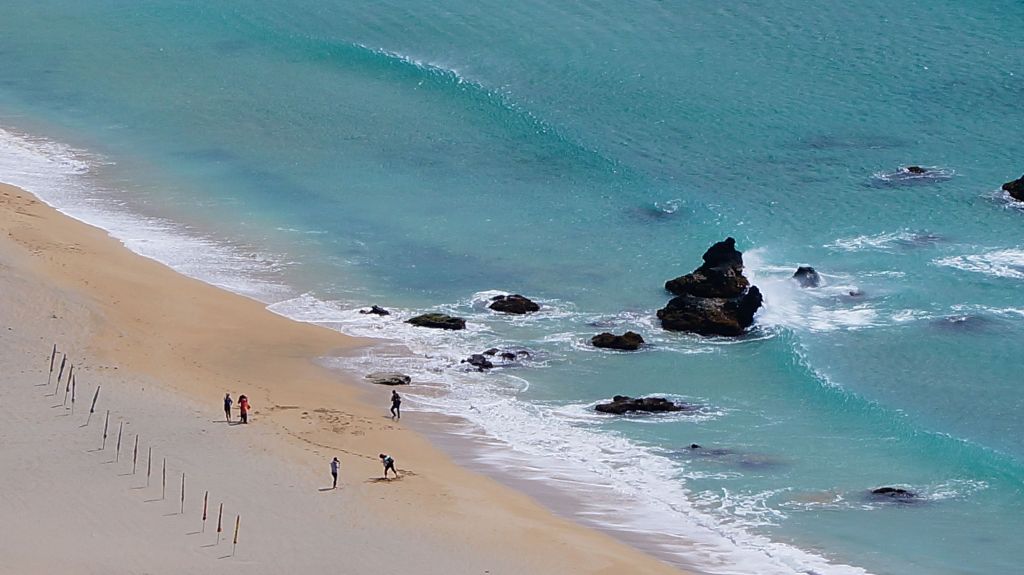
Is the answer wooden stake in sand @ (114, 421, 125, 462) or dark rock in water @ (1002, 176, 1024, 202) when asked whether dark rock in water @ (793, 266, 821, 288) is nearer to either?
dark rock in water @ (1002, 176, 1024, 202)

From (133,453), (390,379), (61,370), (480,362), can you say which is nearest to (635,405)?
(480,362)

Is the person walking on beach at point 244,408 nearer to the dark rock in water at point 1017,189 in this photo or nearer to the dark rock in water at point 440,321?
the dark rock in water at point 440,321

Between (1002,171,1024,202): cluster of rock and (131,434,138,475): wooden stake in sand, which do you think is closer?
(131,434,138,475): wooden stake in sand

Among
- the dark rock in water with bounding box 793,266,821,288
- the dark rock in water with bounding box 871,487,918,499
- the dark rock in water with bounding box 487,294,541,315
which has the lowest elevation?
the dark rock in water with bounding box 871,487,918,499

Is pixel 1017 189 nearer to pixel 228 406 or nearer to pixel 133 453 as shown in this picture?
pixel 228 406

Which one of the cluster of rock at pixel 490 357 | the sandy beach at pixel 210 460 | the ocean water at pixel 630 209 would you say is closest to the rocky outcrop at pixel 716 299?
the ocean water at pixel 630 209

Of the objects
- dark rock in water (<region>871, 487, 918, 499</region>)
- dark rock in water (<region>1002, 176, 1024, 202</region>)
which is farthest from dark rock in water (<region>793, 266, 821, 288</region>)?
dark rock in water (<region>871, 487, 918, 499</region>)
